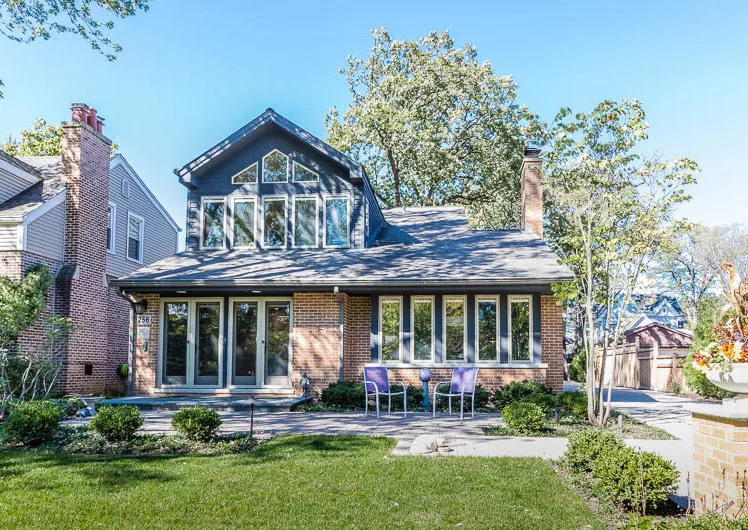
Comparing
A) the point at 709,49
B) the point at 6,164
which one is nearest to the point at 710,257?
the point at 709,49

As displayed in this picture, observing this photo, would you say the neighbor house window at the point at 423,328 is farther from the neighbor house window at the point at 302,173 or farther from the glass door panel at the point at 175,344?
the glass door panel at the point at 175,344

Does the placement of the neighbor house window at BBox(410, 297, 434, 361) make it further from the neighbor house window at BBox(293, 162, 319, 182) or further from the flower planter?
the flower planter

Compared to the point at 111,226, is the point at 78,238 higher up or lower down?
lower down

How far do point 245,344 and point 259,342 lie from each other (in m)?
0.34

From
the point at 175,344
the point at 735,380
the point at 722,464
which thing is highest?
the point at 735,380

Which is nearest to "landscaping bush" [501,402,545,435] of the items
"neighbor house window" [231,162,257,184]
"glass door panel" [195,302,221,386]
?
"glass door panel" [195,302,221,386]

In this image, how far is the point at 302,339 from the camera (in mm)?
13383

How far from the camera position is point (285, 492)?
5668 mm

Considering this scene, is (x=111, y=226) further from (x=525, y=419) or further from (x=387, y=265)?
(x=525, y=419)

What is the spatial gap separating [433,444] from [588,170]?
5.01 metres

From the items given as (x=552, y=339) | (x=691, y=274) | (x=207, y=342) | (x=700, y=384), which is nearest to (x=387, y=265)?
(x=552, y=339)

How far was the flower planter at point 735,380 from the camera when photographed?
13.8 feet

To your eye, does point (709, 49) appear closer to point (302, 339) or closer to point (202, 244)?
point (302, 339)

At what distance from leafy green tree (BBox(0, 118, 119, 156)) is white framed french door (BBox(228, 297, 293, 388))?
2015 cm
